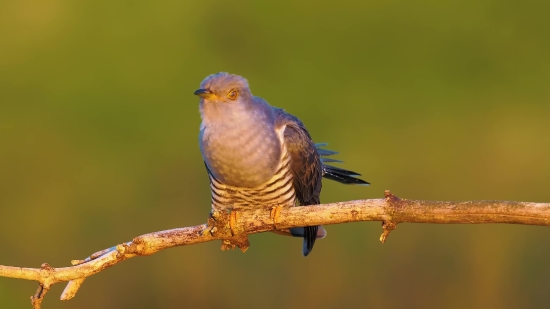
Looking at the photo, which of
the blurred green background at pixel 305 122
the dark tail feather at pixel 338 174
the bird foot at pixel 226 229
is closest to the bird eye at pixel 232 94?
the bird foot at pixel 226 229

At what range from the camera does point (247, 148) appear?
2566mm

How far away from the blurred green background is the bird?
1815 mm

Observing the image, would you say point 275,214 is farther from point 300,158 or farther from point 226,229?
point 300,158

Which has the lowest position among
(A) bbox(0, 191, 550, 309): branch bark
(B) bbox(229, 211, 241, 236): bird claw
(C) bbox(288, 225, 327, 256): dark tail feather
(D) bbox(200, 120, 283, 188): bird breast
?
(A) bbox(0, 191, 550, 309): branch bark

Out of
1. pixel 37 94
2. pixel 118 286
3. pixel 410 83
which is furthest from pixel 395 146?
pixel 37 94

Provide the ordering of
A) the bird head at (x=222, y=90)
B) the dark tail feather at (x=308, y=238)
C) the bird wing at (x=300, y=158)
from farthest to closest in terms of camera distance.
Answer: the dark tail feather at (x=308, y=238)
the bird wing at (x=300, y=158)
the bird head at (x=222, y=90)

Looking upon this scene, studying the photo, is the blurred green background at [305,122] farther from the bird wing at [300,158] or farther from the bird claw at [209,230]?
the bird claw at [209,230]

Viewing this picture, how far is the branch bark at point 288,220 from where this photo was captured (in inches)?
78.1

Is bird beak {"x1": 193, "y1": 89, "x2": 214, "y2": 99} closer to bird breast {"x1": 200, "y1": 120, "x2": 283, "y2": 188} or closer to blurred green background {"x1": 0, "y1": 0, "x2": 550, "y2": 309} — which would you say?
bird breast {"x1": 200, "y1": 120, "x2": 283, "y2": 188}

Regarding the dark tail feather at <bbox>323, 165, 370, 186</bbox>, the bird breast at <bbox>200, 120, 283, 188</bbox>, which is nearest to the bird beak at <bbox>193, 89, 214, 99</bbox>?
the bird breast at <bbox>200, 120, 283, 188</bbox>

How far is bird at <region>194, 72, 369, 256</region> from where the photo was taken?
101 inches

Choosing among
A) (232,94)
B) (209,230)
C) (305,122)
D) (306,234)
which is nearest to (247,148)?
(232,94)

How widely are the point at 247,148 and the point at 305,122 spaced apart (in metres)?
2.48

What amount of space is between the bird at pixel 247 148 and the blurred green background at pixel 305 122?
5.96 ft
